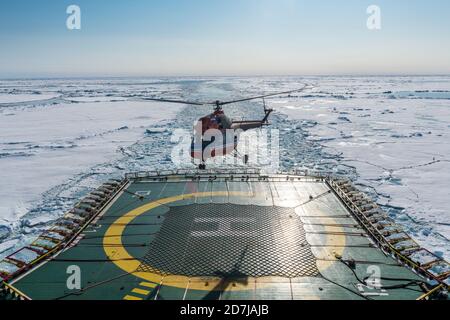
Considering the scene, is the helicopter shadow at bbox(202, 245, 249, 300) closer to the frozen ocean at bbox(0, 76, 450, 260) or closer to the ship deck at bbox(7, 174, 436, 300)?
the ship deck at bbox(7, 174, 436, 300)

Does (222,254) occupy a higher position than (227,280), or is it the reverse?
(222,254)

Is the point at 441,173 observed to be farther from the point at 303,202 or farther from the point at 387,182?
the point at 303,202

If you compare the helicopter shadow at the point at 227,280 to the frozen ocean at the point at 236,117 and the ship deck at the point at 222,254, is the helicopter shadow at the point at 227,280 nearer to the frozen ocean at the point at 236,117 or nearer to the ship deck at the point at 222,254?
the ship deck at the point at 222,254

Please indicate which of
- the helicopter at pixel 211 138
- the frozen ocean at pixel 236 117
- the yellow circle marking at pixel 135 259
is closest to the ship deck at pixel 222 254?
the yellow circle marking at pixel 135 259

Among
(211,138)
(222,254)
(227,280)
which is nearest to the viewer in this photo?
(227,280)

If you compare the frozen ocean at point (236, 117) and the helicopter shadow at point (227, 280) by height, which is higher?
the frozen ocean at point (236, 117)

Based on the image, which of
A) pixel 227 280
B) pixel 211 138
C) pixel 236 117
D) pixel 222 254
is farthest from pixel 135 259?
pixel 236 117

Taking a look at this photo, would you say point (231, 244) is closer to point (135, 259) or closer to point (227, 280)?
point (227, 280)
